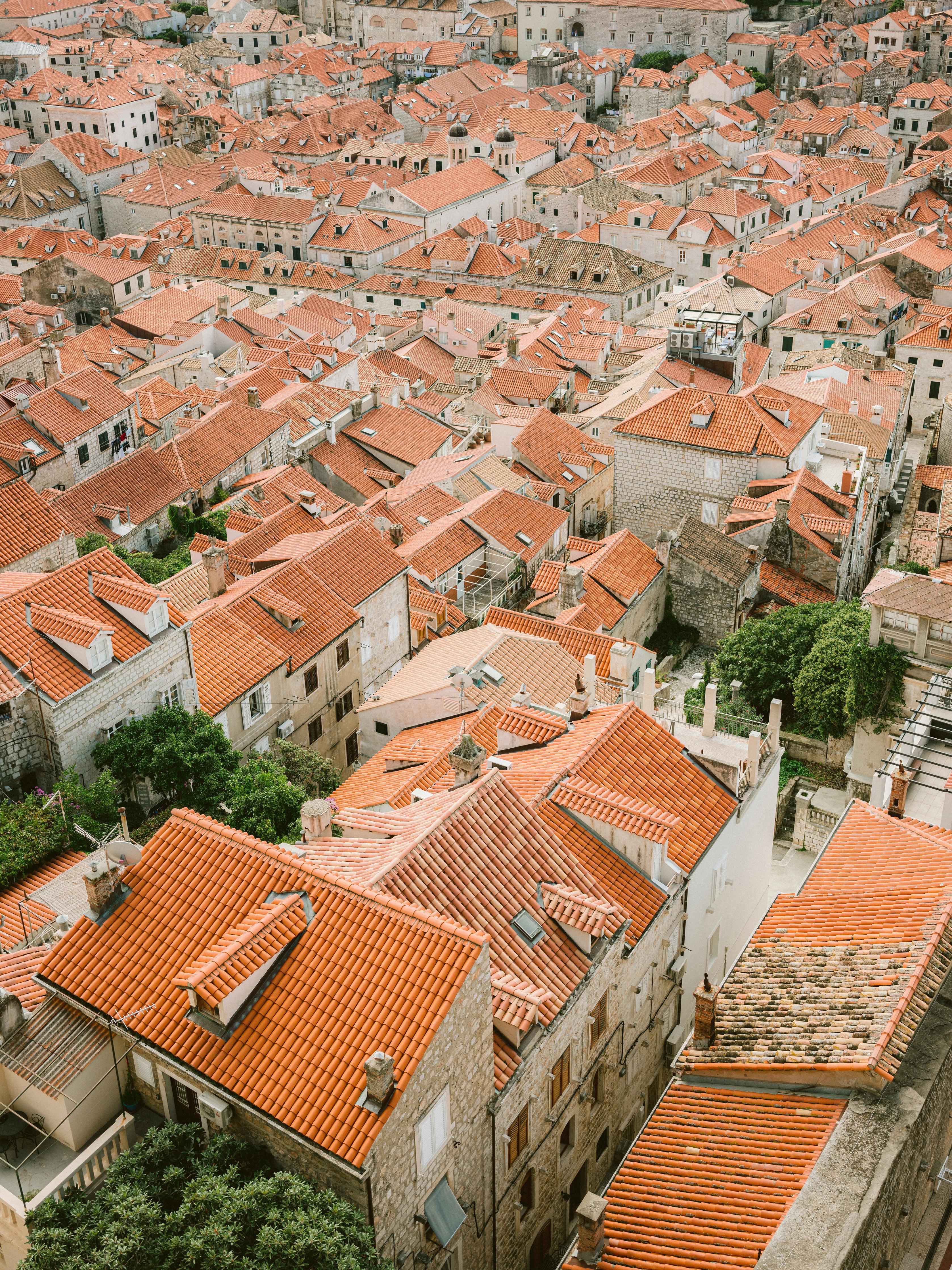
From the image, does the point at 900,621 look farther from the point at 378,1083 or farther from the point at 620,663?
the point at 378,1083

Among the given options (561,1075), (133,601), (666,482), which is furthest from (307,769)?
(666,482)

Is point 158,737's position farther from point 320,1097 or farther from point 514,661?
point 320,1097

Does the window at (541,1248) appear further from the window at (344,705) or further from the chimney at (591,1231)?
the window at (344,705)

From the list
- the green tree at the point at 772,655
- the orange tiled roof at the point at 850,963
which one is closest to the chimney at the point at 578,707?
the orange tiled roof at the point at 850,963

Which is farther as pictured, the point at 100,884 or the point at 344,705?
the point at 344,705

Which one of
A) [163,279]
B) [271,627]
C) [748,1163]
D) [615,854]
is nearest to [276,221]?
[163,279]

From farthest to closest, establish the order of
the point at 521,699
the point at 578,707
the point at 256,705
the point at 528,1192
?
the point at 256,705 → the point at 521,699 → the point at 578,707 → the point at 528,1192

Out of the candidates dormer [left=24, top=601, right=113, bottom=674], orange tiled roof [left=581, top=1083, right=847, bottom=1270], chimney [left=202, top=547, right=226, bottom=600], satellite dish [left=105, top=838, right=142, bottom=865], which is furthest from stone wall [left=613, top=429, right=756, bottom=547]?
satellite dish [left=105, top=838, right=142, bottom=865]
